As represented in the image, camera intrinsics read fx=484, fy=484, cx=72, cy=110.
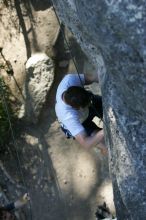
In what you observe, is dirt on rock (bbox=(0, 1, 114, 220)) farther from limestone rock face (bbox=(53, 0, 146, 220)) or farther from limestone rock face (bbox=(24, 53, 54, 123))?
limestone rock face (bbox=(53, 0, 146, 220))

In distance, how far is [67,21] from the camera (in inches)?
130

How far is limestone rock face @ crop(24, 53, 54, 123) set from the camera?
643cm

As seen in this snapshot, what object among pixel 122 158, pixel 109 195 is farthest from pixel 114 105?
pixel 109 195

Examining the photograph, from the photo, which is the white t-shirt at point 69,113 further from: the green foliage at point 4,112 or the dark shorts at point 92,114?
the green foliage at point 4,112

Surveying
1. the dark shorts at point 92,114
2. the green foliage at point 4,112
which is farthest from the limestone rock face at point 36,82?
the dark shorts at point 92,114

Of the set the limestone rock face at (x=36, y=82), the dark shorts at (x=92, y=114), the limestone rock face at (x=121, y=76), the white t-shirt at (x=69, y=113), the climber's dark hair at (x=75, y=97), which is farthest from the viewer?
the limestone rock face at (x=36, y=82)

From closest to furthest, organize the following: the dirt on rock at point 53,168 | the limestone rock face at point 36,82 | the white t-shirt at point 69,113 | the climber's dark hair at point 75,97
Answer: the climber's dark hair at point 75,97 < the white t-shirt at point 69,113 < the dirt on rock at point 53,168 < the limestone rock face at point 36,82

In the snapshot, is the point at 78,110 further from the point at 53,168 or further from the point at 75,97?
the point at 53,168

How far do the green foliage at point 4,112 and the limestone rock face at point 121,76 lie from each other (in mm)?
2898

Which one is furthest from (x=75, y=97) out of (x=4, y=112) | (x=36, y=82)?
(x=4, y=112)

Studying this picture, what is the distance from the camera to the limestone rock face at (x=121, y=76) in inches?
98.2

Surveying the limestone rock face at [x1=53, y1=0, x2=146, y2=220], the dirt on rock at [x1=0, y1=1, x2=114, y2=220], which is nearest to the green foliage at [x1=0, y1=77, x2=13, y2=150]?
the dirt on rock at [x1=0, y1=1, x2=114, y2=220]

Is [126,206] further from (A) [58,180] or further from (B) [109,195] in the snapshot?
(A) [58,180]

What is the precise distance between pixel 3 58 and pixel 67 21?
11.8ft
